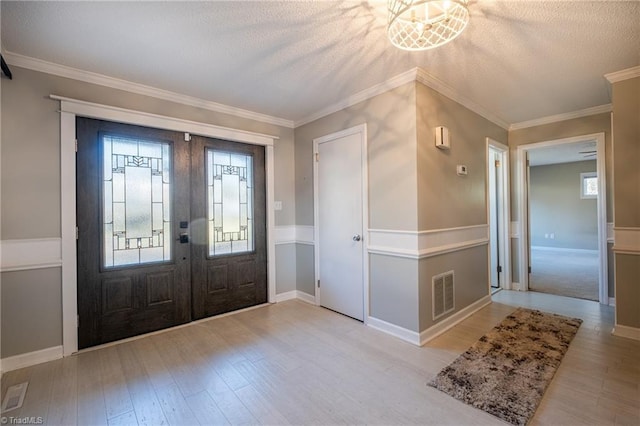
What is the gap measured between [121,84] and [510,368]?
13.9ft

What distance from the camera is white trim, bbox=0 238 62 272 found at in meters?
2.32

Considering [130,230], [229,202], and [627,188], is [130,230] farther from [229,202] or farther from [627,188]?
[627,188]

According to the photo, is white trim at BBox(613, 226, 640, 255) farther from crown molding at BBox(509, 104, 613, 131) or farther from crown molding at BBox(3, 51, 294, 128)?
crown molding at BBox(3, 51, 294, 128)

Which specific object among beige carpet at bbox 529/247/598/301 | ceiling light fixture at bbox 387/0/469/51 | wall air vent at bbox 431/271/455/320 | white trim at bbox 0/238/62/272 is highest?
ceiling light fixture at bbox 387/0/469/51

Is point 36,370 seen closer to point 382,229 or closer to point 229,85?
point 229,85

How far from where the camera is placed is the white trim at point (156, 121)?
2.57 meters

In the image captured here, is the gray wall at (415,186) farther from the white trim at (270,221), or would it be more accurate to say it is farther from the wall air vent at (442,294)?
the white trim at (270,221)

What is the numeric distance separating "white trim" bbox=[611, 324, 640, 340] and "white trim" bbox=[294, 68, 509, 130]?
268 cm

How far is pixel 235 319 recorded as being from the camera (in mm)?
3344

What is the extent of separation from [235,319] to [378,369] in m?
1.79

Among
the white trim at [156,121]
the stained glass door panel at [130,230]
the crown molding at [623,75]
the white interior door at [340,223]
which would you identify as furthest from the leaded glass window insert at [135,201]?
the crown molding at [623,75]

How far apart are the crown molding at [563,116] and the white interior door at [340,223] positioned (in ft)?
9.30

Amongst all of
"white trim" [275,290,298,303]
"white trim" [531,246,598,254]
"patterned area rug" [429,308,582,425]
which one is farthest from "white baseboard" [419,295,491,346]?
"white trim" [531,246,598,254]

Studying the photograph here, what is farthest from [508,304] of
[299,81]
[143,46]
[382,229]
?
[143,46]
